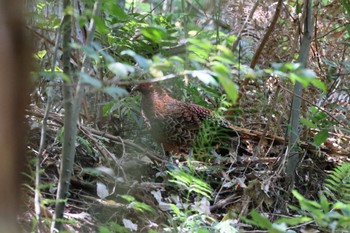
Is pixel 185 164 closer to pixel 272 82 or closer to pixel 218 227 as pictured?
pixel 272 82

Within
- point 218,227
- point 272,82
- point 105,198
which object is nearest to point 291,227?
point 218,227

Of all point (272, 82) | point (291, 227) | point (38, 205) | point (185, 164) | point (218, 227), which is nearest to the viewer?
point (38, 205)

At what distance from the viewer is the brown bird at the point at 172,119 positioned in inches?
185

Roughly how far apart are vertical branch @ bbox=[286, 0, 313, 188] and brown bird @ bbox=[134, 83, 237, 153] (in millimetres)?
654

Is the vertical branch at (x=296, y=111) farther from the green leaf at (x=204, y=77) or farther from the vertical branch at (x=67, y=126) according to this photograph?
the green leaf at (x=204, y=77)

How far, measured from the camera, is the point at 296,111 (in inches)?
169

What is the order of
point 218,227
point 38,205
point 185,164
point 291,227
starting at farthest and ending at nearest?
point 185,164
point 291,227
point 218,227
point 38,205

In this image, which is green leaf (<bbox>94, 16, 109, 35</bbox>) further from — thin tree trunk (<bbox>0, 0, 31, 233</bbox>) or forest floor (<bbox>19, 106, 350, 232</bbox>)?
forest floor (<bbox>19, 106, 350, 232</bbox>)

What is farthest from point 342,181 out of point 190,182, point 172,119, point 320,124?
point 172,119

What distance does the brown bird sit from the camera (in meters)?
4.71

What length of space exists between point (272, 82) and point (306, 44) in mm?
1067

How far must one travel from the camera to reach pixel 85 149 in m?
4.15

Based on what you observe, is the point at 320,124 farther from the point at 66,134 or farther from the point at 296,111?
the point at 66,134

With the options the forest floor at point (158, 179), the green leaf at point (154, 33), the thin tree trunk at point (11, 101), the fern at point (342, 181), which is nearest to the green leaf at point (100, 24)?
the green leaf at point (154, 33)
